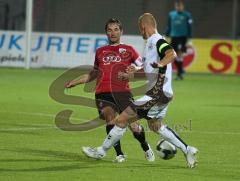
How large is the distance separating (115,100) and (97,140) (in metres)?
2.21

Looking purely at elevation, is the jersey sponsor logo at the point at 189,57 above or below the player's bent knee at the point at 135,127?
below

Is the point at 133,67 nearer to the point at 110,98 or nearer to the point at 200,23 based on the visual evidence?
the point at 110,98

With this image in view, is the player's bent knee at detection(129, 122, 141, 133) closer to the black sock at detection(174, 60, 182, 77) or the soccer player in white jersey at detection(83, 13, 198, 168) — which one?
the soccer player in white jersey at detection(83, 13, 198, 168)

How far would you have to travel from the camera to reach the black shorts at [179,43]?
27906mm

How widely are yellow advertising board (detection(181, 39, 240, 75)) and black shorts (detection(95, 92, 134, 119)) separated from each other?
1913 centimetres

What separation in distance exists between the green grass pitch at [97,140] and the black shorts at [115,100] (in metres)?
0.70

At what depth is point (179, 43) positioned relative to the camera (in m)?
28.1

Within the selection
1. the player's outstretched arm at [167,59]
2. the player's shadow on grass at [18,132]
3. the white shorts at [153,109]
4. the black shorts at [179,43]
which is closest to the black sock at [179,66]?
the black shorts at [179,43]

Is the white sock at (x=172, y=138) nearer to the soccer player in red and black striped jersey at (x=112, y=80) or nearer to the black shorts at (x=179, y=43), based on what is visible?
the soccer player in red and black striped jersey at (x=112, y=80)

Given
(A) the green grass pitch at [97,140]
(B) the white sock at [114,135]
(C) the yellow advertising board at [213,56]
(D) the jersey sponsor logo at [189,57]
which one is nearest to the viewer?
(A) the green grass pitch at [97,140]

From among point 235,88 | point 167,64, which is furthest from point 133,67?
point 235,88

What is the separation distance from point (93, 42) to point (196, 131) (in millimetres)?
16030

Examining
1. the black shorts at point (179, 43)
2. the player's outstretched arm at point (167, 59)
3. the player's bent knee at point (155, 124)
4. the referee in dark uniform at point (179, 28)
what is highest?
the player's outstretched arm at point (167, 59)

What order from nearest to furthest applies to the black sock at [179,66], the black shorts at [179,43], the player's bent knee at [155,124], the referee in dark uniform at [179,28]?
the player's bent knee at [155,124] → the black sock at [179,66] → the referee in dark uniform at [179,28] → the black shorts at [179,43]
